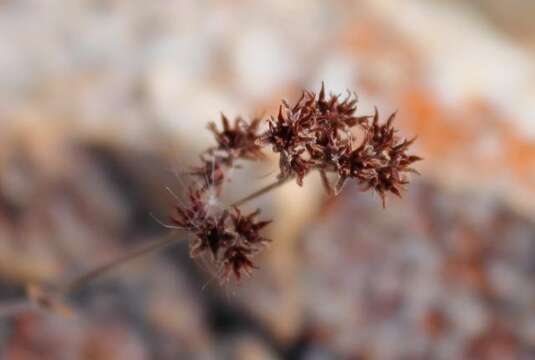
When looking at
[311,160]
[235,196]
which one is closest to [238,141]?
[311,160]

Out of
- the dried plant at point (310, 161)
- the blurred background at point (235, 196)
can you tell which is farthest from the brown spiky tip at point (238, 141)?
the blurred background at point (235, 196)

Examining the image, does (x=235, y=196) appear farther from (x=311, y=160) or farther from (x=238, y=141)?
(x=311, y=160)

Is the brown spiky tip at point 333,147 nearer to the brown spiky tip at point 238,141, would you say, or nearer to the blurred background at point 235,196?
the brown spiky tip at point 238,141

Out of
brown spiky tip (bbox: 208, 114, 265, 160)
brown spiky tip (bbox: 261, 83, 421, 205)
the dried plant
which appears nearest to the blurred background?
brown spiky tip (bbox: 208, 114, 265, 160)

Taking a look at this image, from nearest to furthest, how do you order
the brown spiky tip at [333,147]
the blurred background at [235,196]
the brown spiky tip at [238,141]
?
1. the brown spiky tip at [333,147]
2. the brown spiky tip at [238,141]
3. the blurred background at [235,196]

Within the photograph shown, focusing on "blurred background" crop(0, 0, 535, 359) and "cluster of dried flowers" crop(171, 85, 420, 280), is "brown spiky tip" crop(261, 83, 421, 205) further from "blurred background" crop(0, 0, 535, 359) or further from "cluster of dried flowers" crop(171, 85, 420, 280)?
"blurred background" crop(0, 0, 535, 359)

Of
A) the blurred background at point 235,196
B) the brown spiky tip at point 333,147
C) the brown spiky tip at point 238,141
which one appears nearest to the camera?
the brown spiky tip at point 333,147

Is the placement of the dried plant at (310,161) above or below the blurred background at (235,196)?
below

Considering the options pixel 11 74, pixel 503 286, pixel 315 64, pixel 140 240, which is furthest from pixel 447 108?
pixel 11 74
